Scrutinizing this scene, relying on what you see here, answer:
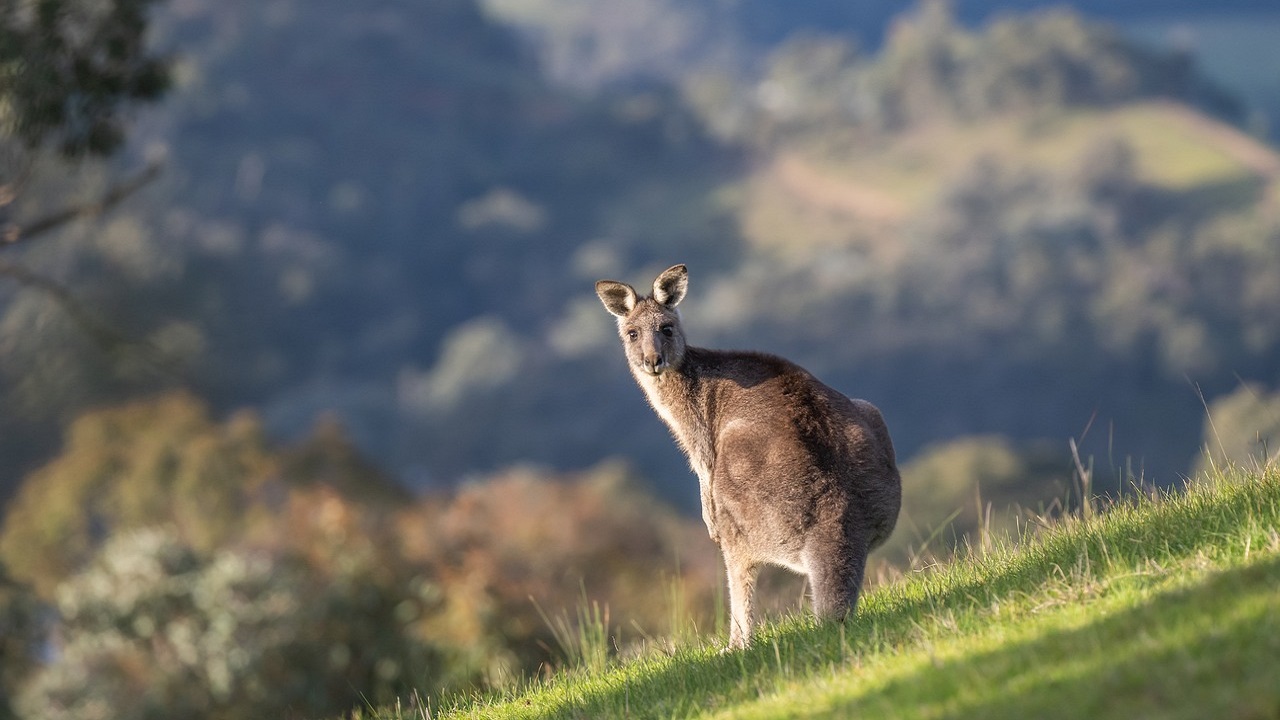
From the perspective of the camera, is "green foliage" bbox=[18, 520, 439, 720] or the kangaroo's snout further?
"green foliage" bbox=[18, 520, 439, 720]

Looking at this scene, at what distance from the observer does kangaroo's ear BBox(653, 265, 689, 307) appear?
370 inches

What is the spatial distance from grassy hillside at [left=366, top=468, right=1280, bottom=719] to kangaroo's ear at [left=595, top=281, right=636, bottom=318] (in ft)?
7.21

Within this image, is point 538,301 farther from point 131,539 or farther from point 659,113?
point 131,539

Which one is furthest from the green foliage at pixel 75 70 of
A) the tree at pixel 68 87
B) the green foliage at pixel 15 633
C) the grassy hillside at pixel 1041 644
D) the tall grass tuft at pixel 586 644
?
the grassy hillside at pixel 1041 644

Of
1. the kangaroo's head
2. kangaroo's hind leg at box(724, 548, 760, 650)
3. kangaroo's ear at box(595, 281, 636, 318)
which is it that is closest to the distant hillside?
kangaroo's ear at box(595, 281, 636, 318)

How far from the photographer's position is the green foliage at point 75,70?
16641mm

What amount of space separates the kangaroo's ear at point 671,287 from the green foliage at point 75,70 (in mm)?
9887

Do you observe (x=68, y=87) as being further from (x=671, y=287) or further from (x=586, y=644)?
(x=586, y=644)

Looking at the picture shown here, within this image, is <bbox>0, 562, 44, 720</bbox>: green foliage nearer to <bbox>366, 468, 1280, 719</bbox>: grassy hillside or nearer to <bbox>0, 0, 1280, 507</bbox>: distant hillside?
<bbox>366, 468, 1280, 719</bbox>: grassy hillside

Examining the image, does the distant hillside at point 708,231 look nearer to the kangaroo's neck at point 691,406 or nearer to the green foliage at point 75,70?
the green foliage at point 75,70

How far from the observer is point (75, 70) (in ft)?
56.5

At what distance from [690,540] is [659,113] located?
126618 millimetres

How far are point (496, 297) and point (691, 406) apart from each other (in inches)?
5693

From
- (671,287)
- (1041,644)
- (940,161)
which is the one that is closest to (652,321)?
(671,287)
